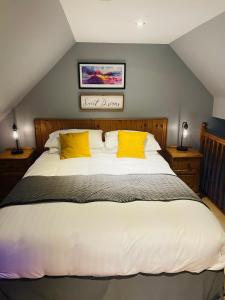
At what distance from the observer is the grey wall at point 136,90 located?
3.22 metres

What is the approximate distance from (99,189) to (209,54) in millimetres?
1949

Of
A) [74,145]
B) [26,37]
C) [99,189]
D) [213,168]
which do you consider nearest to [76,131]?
[74,145]

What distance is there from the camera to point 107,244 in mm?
1460

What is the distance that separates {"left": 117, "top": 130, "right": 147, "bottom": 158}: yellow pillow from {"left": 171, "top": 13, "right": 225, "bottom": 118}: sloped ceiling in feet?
3.78

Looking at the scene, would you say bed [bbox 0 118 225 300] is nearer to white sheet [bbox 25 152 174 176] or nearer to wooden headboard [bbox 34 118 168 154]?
white sheet [bbox 25 152 174 176]

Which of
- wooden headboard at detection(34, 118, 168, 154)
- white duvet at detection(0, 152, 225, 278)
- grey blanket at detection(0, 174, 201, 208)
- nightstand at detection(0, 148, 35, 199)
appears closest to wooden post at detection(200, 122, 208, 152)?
wooden headboard at detection(34, 118, 168, 154)

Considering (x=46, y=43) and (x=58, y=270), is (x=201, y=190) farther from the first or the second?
(x=46, y=43)

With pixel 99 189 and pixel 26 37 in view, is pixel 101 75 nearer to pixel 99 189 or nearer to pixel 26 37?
pixel 26 37

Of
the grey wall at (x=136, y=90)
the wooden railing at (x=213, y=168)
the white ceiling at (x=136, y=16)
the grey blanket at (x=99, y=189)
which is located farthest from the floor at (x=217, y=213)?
the white ceiling at (x=136, y=16)

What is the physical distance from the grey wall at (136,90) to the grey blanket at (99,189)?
1.41 m

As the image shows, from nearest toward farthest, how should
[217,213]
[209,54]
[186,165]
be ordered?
1. [209,54]
2. [217,213]
3. [186,165]

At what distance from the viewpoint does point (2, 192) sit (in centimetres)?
311

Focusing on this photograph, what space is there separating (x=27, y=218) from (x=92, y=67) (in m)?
2.37

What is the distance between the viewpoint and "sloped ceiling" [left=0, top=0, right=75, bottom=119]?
1.40 meters
